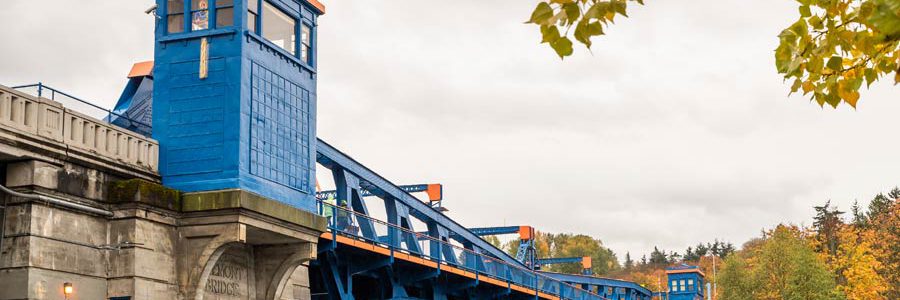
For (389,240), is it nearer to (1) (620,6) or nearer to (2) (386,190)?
(2) (386,190)

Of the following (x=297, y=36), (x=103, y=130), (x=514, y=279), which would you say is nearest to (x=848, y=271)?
(x=514, y=279)

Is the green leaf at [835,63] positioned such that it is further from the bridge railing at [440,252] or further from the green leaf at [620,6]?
the bridge railing at [440,252]

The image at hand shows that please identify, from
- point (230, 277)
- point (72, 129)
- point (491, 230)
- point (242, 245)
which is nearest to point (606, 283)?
point (491, 230)

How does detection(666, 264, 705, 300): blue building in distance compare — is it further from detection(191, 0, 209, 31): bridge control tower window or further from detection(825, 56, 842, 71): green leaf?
detection(825, 56, 842, 71): green leaf

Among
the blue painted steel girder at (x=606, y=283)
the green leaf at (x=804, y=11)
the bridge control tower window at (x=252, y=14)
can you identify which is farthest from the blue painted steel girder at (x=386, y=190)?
the green leaf at (x=804, y=11)

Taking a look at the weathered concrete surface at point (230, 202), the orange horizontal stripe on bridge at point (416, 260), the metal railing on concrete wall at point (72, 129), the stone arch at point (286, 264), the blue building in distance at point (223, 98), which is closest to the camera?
the metal railing on concrete wall at point (72, 129)

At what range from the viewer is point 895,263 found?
3349 inches

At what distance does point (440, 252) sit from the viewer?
41.9m

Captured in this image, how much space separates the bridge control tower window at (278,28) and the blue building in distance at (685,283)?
65.3 meters

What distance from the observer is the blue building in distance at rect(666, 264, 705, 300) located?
88.8 metres

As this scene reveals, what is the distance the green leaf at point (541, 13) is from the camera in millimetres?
8867

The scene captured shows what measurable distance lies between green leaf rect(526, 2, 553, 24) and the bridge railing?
23753mm

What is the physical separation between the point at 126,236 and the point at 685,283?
71.2 m

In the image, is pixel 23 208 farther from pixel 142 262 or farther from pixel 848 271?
pixel 848 271
